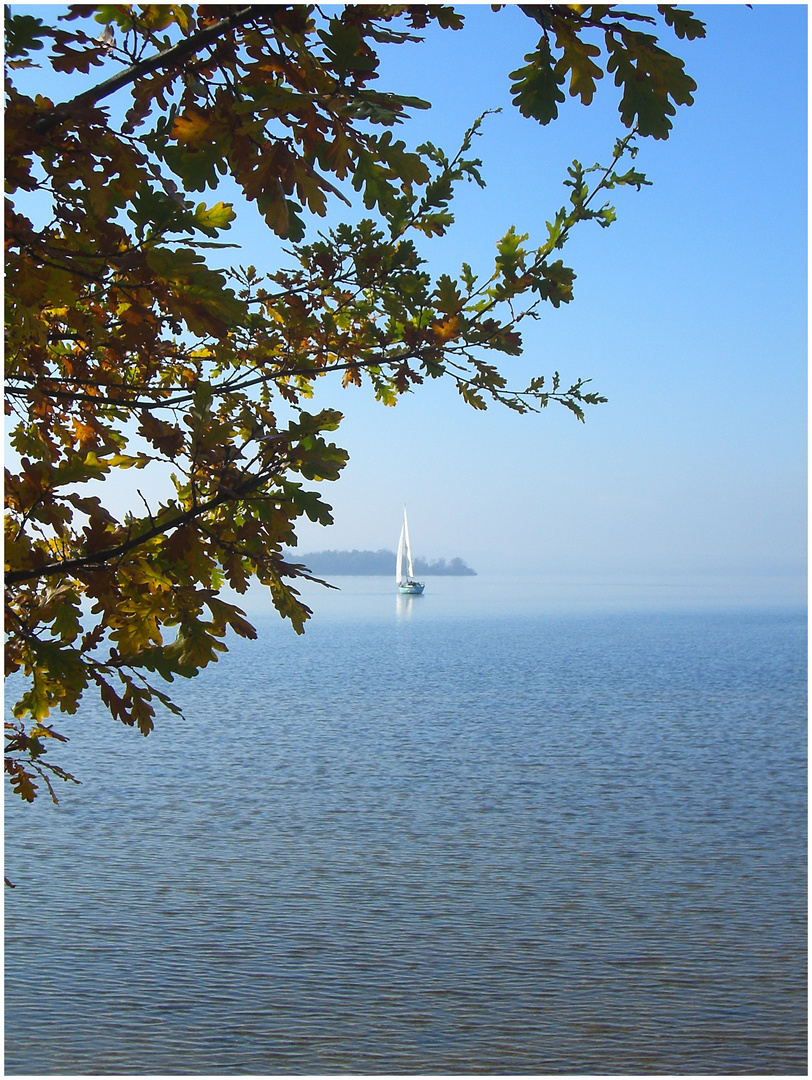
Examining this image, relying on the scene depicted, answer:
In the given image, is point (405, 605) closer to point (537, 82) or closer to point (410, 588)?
point (410, 588)

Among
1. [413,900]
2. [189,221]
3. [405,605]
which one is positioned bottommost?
[405,605]

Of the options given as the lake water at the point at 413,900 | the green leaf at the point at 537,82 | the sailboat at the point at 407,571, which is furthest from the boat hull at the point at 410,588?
the green leaf at the point at 537,82

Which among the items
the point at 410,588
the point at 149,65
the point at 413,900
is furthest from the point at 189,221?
the point at 410,588

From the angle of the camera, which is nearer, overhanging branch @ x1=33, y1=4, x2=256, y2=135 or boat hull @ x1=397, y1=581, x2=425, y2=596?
overhanging branch @ x1=33, y1=4, x2=256, y2=135

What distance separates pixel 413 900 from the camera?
43.4ft

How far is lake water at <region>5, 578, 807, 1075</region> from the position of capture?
9641 mm

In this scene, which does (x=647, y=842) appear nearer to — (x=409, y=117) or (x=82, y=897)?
(x=82, y=897)

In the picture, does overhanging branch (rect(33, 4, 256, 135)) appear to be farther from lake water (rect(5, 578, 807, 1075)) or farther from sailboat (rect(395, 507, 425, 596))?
sailboat (rect(395, 507, 425, 596))

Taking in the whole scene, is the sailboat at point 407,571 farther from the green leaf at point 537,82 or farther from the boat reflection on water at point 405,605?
the green leaf at point 537,82

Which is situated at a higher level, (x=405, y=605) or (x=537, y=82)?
(x=537, y=82)

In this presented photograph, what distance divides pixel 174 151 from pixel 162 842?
14624 millimetres

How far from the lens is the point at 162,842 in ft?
51.7

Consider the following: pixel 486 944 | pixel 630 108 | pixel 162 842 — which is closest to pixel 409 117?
pixel 630 108

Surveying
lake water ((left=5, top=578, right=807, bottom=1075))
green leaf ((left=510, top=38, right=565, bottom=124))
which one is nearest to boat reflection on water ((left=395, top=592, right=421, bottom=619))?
lake water ((left=5, top=578, right=807, bottom=1075))
